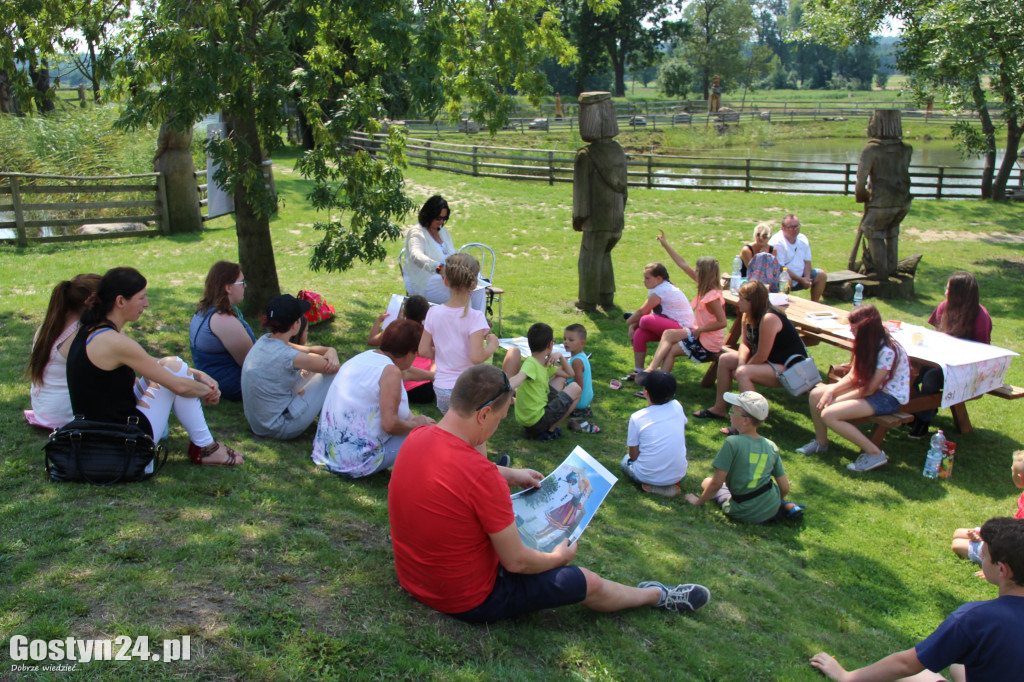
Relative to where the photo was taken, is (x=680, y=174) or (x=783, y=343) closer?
(x=783, y=343)

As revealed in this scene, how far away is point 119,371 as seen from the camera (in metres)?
4.16

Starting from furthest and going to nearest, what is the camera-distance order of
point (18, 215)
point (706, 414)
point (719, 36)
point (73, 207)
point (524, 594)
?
point (719, 36)
point (73, 207)
point (18, 215)
point (706, 414)
point (524, 594)

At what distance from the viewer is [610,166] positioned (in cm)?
942

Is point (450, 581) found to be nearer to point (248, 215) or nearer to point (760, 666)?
point (760, 666)

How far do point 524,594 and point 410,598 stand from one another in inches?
22.7

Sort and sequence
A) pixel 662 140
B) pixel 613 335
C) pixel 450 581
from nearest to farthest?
pixel 450 581 < pixel 613 335 < pixel 662 140

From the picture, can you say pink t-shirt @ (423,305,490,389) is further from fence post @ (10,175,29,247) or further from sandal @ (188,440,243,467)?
fence post @ (10,175,29,247)

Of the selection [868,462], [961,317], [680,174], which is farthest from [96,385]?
[680,174]

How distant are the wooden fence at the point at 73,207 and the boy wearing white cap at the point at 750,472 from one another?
11.5 metres

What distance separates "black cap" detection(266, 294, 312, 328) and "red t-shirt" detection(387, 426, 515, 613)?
2253mm

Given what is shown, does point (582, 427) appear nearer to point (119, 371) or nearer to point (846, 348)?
point (846, 348)

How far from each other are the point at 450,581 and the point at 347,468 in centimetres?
190

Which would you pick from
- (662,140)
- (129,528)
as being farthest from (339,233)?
(662,140)

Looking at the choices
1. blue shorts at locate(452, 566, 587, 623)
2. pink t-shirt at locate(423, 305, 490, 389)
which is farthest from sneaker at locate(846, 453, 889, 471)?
blue shorts at locate(452, 566, 587, 623)
